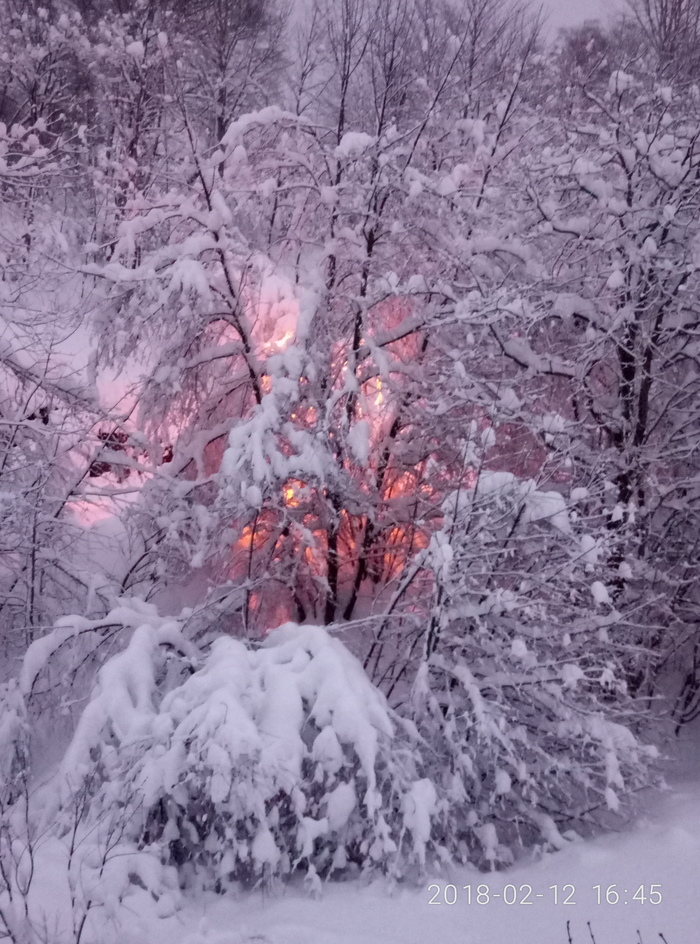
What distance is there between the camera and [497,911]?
4.75m

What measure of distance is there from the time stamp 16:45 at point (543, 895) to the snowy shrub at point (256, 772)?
29 cm

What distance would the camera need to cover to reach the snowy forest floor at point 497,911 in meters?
4.19

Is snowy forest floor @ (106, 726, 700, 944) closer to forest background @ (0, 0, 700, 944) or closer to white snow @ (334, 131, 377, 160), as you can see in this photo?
forest background @ (0, 0, 700, 944)

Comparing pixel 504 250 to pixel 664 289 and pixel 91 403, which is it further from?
pixel 91 403

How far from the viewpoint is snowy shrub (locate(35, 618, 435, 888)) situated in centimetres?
484

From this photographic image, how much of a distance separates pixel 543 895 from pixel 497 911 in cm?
33

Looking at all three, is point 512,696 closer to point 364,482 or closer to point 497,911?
point 497,911

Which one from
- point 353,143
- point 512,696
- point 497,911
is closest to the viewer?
point 497,911

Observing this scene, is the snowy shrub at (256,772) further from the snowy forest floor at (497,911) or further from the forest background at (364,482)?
the snowy forest floor at (497,911)

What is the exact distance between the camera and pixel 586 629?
641 cm

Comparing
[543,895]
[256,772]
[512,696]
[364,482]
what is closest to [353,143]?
[364,482]

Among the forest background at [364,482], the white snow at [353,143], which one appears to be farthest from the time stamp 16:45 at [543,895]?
the white snow at [353,143]

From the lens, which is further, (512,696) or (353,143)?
(353,143)

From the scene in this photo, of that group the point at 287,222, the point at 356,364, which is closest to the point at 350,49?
the point at 287,222
